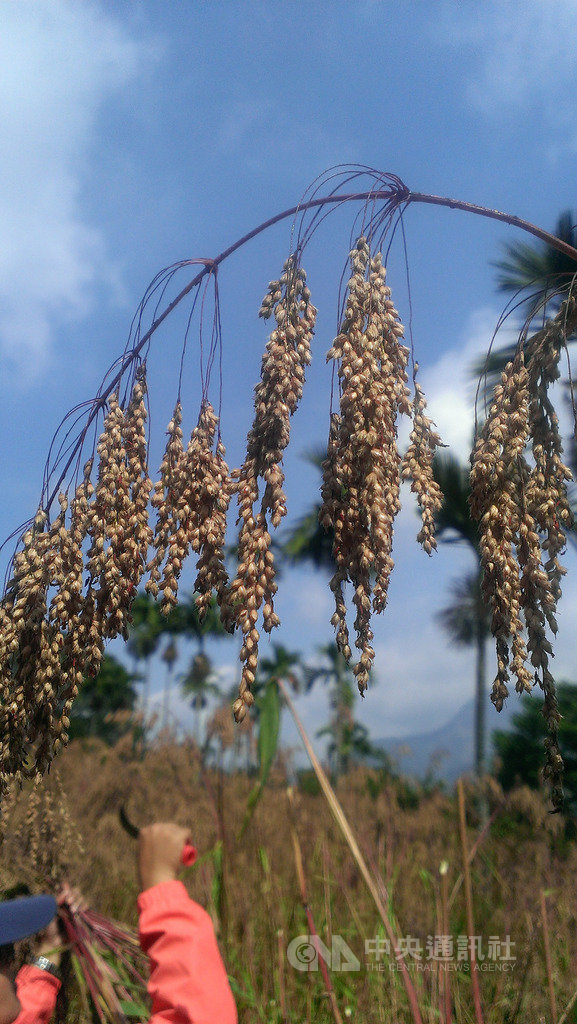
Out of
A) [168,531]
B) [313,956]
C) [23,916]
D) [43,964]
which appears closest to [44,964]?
[43,964]

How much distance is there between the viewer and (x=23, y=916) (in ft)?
5.10

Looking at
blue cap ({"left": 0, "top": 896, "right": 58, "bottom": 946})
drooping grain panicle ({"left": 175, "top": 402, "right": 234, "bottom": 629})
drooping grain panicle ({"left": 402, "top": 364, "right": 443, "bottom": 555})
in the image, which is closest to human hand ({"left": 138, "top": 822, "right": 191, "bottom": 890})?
blue cap ({"left": 0, "top": 896, "right": 58, "bottom": 946})

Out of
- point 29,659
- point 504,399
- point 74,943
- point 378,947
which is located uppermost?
point 504,399

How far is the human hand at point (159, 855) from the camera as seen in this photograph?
1.40 metres

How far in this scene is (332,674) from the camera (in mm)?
32156

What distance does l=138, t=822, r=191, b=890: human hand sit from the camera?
140 centimetres

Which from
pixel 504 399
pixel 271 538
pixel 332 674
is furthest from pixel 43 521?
pixel 332 674

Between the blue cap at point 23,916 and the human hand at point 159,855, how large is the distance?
31 centimetres

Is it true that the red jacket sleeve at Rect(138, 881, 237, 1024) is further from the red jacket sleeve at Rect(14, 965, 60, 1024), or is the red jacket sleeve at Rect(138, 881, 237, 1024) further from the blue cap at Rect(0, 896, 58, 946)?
the red jacket sleeve at Rect(14, 965, 60, 1024)

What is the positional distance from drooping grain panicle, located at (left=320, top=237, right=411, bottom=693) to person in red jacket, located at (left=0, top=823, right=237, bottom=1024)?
1.58ft

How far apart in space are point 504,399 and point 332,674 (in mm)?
31289

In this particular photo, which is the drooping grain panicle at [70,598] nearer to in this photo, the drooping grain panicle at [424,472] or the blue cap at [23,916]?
the blue cap at [23,916]

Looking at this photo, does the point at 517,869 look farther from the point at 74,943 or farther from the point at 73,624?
the point at 73,624

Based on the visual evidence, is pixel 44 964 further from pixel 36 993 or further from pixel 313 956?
pixel 313 956
